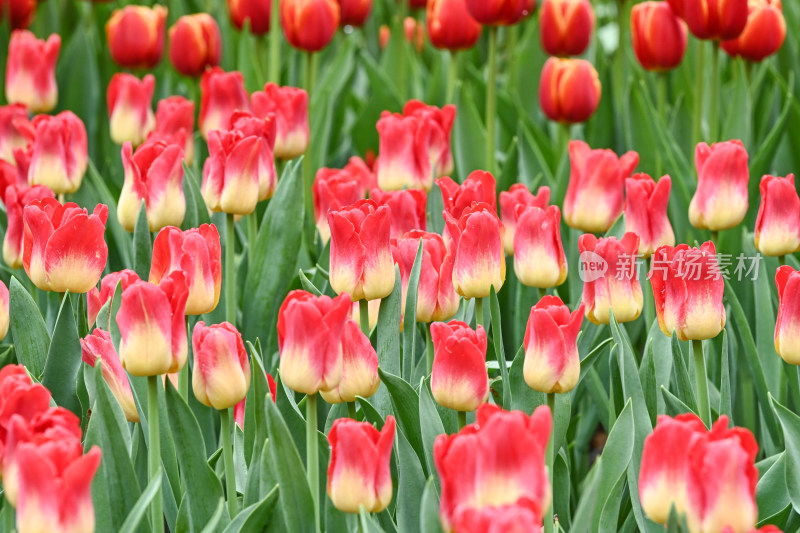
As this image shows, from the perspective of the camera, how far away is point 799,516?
1.57m

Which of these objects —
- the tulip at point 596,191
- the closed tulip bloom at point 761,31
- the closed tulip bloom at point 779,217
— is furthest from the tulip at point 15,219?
the closed tulip bloom at point 761,31

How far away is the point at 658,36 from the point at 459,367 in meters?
1.79

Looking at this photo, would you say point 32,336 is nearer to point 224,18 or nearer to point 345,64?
point 345,64

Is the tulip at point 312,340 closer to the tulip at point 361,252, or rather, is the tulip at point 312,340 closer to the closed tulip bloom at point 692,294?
the tulip at point 361,252

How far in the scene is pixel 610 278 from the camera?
1649mm

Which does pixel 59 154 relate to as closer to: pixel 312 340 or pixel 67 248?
pixel 67 248

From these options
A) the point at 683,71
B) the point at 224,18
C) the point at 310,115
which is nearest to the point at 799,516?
the point at 310,115

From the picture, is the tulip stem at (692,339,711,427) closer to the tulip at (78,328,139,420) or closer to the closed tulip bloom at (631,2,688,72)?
the tulip at (78,328,139,420)

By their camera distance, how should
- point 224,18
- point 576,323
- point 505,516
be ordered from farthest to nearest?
point 224,18 < point 576,323 < point 505,516

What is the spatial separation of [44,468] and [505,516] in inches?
17.3

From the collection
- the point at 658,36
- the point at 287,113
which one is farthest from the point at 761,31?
the point at 287,113

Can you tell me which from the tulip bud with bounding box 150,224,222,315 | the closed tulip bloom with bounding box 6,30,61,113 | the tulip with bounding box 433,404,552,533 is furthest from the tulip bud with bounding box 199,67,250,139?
the tulip with bounding box 433,404,552,533

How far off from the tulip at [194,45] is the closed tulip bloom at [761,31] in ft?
4.82

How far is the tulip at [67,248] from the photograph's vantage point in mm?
1562
